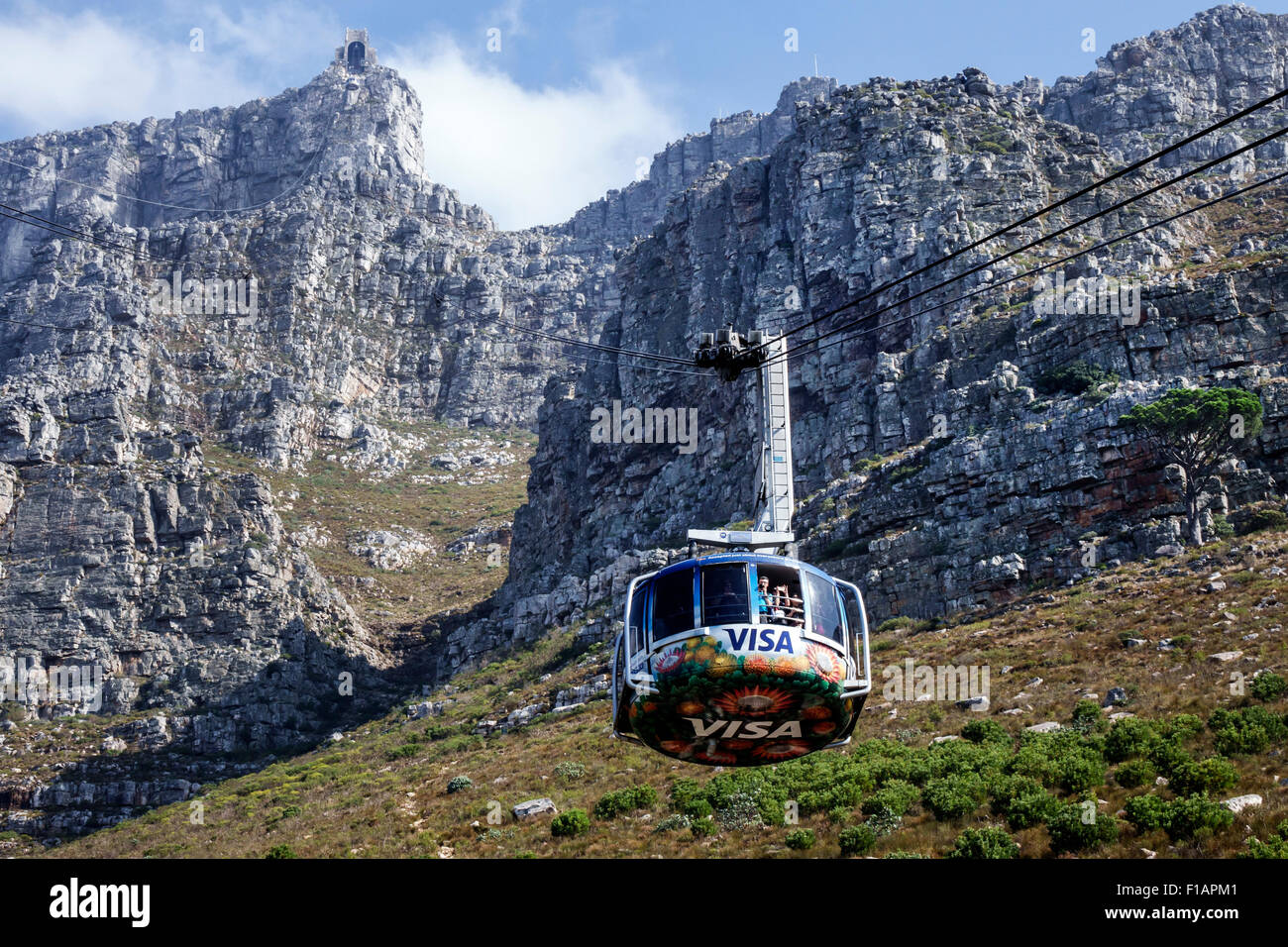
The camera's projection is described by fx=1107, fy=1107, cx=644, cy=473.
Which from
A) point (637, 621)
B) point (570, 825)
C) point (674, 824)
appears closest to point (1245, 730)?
point (674, 824)

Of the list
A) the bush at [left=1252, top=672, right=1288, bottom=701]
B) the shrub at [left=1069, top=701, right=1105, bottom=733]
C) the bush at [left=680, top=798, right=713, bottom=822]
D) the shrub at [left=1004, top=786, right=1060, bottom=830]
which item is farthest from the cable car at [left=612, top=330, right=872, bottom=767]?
the bush at [left=1252, top=672, right=1288, bottom=701]

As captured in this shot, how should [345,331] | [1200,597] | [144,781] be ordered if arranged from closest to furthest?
[1200,597] < [144,781] < [345,331]

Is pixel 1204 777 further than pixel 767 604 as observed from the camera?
Yes

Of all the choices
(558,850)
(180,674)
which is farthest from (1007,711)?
(180,674)

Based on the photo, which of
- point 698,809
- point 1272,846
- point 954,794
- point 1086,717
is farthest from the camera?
point 698,809

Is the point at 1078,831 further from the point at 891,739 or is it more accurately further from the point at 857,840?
the point at 891,739
